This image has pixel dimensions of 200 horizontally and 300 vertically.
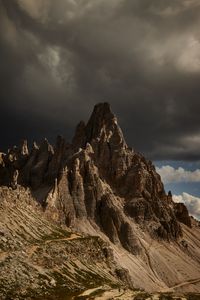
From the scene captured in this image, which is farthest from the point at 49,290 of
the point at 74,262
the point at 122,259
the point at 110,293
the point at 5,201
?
the point at 122,259

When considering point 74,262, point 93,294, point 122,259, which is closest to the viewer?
point 93,294

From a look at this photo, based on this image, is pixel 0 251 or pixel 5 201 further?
pixel 5 201

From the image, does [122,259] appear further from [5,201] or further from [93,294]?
[93,294]

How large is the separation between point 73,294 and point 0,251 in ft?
69.4

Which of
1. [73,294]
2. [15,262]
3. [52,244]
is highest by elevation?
[52,244]

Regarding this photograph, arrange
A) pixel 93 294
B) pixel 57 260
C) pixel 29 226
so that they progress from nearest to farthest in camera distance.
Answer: pixel 93 294 → pixel 57 260 → pixel 29 226

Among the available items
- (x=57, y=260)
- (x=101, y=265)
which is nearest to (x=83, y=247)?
(x=101, y=265)

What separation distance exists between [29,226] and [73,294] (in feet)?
157

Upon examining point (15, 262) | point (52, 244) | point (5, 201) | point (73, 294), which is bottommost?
point (73, 294)

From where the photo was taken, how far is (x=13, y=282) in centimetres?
9231

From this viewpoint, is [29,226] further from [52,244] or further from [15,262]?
[15,262]

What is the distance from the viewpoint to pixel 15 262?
102m

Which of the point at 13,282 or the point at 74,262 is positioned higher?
the point at 74,262

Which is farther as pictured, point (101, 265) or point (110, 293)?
point (101, 265)
